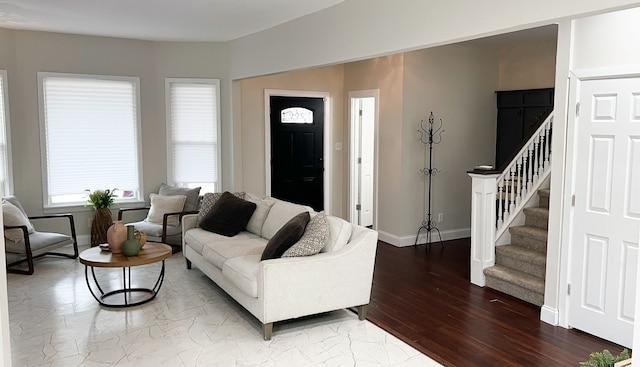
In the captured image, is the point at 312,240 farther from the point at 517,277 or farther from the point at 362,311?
the point at 517,277

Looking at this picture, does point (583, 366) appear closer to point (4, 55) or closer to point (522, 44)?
point (522, 44)

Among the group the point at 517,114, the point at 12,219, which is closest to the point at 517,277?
the point at 517,114

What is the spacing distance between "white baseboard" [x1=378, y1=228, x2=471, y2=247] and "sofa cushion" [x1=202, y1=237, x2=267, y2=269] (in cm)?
230

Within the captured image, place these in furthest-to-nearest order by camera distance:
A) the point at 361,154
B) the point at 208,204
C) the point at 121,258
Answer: the point at 361,154
the point at 208,204
the point at 121,258

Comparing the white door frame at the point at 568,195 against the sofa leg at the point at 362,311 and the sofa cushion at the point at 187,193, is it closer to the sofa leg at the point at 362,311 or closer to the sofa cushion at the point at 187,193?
the sofa leg at the point at 362,311

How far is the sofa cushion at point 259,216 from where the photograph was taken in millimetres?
5203

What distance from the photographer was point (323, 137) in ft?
25.0

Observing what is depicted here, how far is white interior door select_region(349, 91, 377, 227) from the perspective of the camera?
24.7ft

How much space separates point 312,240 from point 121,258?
166cm

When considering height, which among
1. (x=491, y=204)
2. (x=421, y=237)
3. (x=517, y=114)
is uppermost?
(x=517, y=114)

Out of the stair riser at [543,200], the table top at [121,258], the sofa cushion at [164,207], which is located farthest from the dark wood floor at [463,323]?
the sofa cushion at [164,207]

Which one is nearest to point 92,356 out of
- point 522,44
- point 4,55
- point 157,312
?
point 157,312

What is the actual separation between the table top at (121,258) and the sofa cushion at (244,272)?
0.63m

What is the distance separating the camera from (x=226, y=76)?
712 centimetres
